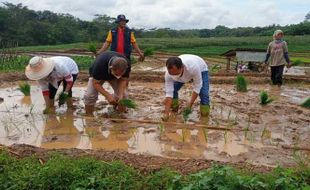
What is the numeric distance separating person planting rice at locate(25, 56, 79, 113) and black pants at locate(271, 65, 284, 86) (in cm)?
592

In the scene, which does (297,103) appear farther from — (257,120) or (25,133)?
(25,133)

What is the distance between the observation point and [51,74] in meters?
6.80

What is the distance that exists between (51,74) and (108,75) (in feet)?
3.60

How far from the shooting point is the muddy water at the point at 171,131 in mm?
5254

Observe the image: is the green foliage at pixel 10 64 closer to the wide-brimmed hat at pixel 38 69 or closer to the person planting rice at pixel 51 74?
the person planting rice at pixel 51 74

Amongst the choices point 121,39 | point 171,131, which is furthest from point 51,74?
point 171,131

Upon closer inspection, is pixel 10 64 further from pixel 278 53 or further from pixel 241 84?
pixel 278 53

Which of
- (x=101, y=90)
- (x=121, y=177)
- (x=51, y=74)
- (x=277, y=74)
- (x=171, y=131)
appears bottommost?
(x=171, y=131)

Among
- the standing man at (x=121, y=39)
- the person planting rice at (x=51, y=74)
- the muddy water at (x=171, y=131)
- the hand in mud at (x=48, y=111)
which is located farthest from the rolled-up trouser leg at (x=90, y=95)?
the standing man at (x=121, y=39)

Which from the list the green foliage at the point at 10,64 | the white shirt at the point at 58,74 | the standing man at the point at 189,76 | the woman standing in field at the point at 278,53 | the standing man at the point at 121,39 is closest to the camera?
the standing man at the point at 189,76

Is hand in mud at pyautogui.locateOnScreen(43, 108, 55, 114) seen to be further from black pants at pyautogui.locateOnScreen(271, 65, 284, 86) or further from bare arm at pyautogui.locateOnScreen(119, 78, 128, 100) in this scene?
black pants at pyautogui.locateOnScreen(271, 65, 284, 86)

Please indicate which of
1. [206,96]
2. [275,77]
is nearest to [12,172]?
[206,96]

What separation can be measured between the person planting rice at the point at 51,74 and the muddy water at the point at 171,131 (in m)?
0.33

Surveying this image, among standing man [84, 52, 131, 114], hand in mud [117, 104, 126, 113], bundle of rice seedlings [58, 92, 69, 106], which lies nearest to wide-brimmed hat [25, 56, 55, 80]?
bundle of rice seedlings [58, 92, 69, 106]
